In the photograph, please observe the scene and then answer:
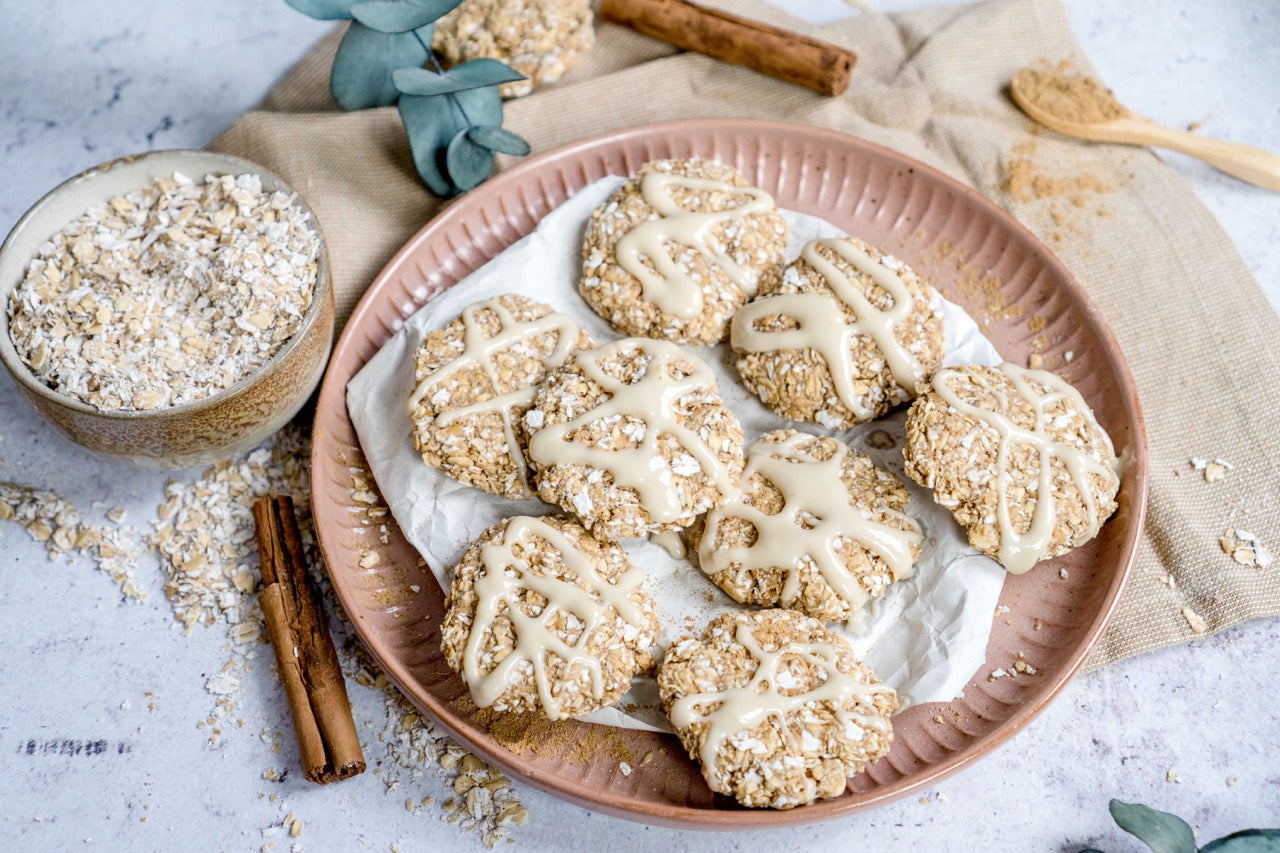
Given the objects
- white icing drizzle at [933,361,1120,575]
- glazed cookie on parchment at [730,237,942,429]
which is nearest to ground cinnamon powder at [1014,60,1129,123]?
glazed cookie on parchment at [730,237,942,429]

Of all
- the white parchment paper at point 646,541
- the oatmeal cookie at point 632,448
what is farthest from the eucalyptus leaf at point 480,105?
the oatmeal cookie at point 632,448

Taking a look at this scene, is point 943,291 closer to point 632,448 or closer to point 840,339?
point 840,339

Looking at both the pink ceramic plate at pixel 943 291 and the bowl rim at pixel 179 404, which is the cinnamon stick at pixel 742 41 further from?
the bowl rim at pixel 179 404

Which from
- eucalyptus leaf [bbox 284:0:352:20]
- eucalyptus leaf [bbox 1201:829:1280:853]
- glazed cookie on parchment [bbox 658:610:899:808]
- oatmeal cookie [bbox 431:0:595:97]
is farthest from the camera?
oatmeal cookie [bbox 431:0:595:97]

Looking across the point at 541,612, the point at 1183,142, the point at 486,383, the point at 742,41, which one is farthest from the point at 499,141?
the point at 1183,142

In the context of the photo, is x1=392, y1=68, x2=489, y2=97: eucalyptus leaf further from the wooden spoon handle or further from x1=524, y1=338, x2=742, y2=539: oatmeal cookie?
the wooden spoon handle

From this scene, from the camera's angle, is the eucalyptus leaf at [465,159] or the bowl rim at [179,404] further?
the eucalyptus leaf at [465,159]

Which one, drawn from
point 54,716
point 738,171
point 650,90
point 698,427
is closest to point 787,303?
point 698,427

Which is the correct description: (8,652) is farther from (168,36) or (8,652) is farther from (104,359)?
(168,36)
